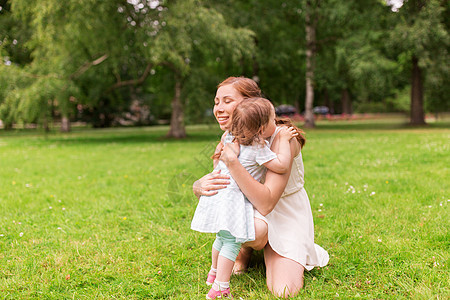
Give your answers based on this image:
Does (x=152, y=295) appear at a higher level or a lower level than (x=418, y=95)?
lower

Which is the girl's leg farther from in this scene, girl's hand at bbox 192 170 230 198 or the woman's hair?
the woman's hair

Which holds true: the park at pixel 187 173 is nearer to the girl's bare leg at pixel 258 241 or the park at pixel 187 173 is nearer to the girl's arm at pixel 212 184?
the girl's bare leg at pixel 258 241

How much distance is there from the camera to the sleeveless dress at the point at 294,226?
266cm

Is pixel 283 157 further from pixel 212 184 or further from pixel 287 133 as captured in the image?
pixel 212 184

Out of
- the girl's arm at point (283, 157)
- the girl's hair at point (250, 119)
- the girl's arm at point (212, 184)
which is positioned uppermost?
the girl's hair at point (250, 119)

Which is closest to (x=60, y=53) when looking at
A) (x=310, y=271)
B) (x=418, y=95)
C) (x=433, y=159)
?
(x=433, y=159)

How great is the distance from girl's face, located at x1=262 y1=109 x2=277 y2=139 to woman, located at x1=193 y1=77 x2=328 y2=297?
→ 0.14 feet

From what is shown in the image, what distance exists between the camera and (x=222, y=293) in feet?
8.09

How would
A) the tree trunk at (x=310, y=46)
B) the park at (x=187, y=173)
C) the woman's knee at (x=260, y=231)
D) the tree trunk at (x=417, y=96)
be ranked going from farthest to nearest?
the tree trunk at (x=310, y=46) < the tree trunk at (x=417, y=96) < the park at (x=187, y=173) < the woman's knee at (x=260, y=231)

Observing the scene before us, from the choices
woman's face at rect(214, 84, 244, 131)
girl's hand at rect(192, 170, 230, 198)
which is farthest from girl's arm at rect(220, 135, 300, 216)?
woman's face at rect(214, 84, 244, 131)

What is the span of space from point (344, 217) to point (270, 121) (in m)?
2.17

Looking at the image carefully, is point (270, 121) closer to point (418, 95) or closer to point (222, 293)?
point (222, 293)

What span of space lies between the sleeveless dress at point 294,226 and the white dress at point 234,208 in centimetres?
22

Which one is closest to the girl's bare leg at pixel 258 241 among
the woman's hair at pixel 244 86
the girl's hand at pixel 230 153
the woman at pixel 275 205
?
the woman at pixel 275 205
